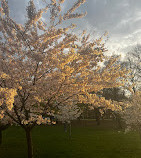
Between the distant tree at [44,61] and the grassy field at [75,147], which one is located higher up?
the distant tree at [44,61]

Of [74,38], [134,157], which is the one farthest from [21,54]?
[134,157]

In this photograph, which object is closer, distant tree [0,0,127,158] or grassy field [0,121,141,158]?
distant tree [0,0,127,158]

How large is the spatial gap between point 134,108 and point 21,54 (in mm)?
Answer: 10445

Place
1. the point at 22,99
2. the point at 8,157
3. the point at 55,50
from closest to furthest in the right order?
the point at 55,50
the point at 22,99
the point at 8,157

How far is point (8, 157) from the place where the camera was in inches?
385

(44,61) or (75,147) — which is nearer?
(44,61)

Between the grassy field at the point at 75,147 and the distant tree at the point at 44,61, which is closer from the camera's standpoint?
the distant tree at the point at 44,61

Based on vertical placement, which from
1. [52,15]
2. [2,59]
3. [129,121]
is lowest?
[129,121]

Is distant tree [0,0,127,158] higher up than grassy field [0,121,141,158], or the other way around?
distant tree [0,0,127,158]

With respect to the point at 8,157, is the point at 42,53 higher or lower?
higher

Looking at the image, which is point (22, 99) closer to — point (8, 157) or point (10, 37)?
point (10, 37)

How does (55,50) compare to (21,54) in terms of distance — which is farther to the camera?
(21,54)

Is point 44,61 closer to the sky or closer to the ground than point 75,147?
closer to the sky

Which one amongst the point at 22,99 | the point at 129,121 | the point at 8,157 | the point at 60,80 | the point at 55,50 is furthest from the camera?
the point at 129,121
